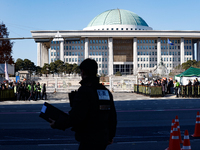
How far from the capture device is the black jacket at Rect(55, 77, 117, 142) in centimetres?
352

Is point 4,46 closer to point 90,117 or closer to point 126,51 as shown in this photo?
point 90,117

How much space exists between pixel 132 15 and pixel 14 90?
123 meters

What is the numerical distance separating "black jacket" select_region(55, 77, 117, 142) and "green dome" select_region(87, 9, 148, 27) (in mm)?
133477

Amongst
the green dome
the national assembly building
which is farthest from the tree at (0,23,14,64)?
the green dome

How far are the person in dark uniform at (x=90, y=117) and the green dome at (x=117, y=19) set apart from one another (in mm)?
133465

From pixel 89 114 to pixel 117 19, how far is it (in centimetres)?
13648

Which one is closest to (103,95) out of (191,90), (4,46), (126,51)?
(191,90)

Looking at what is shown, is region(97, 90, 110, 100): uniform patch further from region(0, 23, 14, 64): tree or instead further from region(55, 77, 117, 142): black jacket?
region(0, 23, 14, 64): tree

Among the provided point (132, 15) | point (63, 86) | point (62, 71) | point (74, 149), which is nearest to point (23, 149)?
point (74, 149)

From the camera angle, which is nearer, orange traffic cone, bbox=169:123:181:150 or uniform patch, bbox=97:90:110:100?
uniform patch, bbox=97:90:110:100

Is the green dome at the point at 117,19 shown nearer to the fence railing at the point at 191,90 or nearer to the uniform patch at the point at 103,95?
the fence railing at the point at 191,90

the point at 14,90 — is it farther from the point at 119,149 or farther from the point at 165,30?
the point at 165,30

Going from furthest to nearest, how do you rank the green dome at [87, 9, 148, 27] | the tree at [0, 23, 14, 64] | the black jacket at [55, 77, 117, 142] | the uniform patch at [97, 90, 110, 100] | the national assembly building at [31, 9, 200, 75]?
the green dome at [87, 9, 148, 27] < the national assembly building at [31, 9, 200, 75] < the tree at [0, 23, 14, 64] < the uniform patch at [97, 90, 110, 100] < the black jacket at [55, 77, 117, 142]

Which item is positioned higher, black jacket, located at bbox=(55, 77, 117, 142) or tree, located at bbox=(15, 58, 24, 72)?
tree, located at bbox=(15, 58, 24, 72)
